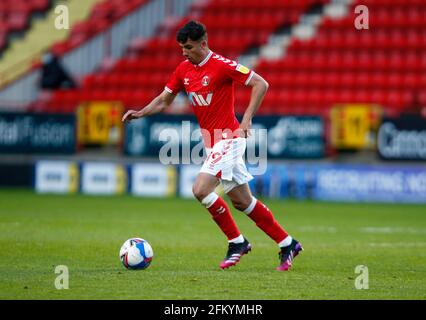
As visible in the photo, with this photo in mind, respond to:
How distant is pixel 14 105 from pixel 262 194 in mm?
7341

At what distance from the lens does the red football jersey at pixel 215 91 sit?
962cm

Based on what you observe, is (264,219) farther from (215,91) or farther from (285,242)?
(215,91)

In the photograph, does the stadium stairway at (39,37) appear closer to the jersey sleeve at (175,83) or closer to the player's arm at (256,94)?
the jersey sleeve at (175,83)

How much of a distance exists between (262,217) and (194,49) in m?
1.88

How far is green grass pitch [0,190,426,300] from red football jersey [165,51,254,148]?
1.49 meters

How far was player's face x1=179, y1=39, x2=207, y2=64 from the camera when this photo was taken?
9.47 m

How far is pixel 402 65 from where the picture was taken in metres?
24.4

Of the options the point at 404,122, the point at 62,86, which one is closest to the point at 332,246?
the point at 404,122

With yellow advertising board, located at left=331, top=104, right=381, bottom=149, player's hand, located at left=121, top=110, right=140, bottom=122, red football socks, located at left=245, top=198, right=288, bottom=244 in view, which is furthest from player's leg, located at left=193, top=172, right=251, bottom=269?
yellow advertising board, located at left=331, top=104, right=381, bottom=149

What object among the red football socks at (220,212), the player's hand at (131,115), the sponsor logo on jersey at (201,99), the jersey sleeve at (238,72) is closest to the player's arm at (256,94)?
the jersey sleeve at (238,72)

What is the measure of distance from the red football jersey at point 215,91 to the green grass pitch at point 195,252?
149 cm

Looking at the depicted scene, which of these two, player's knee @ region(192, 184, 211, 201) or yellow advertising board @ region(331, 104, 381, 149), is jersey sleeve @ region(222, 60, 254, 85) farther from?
yellow advertising board @ region(331, 104, 381, 149)
